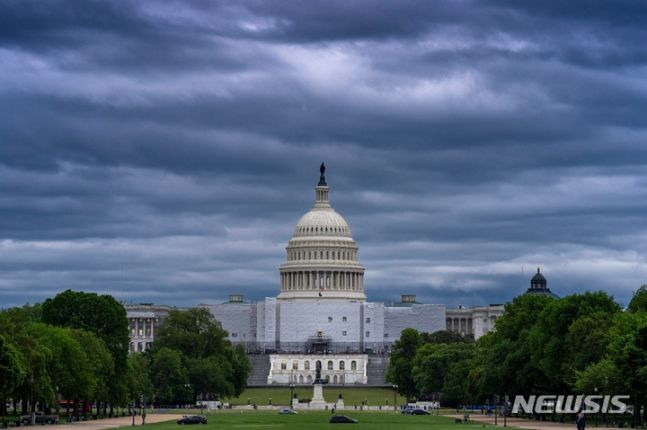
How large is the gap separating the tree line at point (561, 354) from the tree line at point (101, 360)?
1017 inches

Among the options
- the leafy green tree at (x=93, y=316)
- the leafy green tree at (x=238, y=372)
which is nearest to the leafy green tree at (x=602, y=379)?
the leafy green tree at (x=93, y=316)

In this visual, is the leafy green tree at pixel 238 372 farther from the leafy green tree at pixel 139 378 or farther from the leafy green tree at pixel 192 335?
the leafy green tree at pixel 139 378

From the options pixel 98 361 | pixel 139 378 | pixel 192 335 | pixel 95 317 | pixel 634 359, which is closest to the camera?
pixel 634 359

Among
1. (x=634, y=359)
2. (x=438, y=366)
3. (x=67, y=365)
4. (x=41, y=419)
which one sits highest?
(x=438, y=366)

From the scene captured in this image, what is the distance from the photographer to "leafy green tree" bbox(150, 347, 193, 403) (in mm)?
161750

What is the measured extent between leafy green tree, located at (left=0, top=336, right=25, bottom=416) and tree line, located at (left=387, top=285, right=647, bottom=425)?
3296 cm

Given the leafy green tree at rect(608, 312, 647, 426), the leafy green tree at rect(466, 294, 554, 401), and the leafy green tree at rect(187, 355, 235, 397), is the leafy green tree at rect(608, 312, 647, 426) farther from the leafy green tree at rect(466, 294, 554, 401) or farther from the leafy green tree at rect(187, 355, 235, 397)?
the leafy green tree at rect(187, 355, 235, 397)

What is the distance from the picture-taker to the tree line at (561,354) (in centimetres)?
9494

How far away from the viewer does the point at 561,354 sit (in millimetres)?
115125

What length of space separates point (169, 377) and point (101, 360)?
4028 cm

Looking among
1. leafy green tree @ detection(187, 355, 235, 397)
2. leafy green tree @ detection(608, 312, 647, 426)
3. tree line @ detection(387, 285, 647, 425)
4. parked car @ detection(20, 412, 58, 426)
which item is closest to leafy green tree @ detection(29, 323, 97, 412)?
parked car @ detection(20, 412, 58, 426)

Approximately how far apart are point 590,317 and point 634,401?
17.5m

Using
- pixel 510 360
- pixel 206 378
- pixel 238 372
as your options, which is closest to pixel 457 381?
pixel 206 378

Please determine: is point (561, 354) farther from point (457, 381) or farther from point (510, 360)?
point (457, 381)
